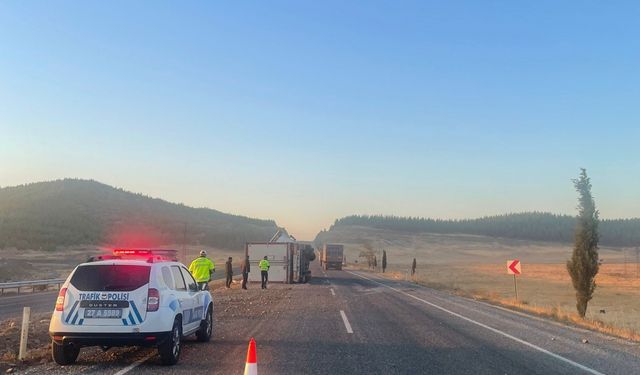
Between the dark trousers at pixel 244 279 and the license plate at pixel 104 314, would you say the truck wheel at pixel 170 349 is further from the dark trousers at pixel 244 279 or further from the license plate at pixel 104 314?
the dark trousers at pixel 244 279

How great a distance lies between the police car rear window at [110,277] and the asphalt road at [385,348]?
1.26 metres

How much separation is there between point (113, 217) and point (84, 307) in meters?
127

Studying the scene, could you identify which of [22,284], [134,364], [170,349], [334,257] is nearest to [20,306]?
[22,284]

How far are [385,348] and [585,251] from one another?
18.2 metres

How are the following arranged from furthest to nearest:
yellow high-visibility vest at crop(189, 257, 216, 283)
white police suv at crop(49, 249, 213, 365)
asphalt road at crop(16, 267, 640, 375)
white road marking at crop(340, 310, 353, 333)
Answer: yellow high-visibility vest at crop(189, 257, 216, 283) → white road marking at crop(340, 310, 353, 333) → asphalt road at crop(16, 267, 640, 375) → white police suv at crop(49, 249, 213, 365)

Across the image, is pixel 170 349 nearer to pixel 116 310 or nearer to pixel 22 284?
pixel 116 310

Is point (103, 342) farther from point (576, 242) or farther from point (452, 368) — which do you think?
point (576, 242)

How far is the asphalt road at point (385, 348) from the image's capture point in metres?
9.06

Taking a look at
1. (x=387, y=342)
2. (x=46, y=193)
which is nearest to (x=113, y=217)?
(x=46, y=193)

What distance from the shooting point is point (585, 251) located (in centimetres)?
2567

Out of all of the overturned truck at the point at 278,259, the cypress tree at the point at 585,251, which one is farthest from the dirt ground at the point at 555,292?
the overturned truck at the point at 278,259

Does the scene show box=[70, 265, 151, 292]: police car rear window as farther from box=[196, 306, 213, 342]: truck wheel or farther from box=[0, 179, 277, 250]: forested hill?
box=[0, 179, 277, 250]: forested hill

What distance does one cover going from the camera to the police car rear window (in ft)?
29.9

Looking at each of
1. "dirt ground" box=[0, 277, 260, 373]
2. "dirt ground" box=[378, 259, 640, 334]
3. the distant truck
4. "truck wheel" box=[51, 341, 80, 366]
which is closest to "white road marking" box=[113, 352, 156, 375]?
"dirt ground" box=[0, 277, 260, 373]
